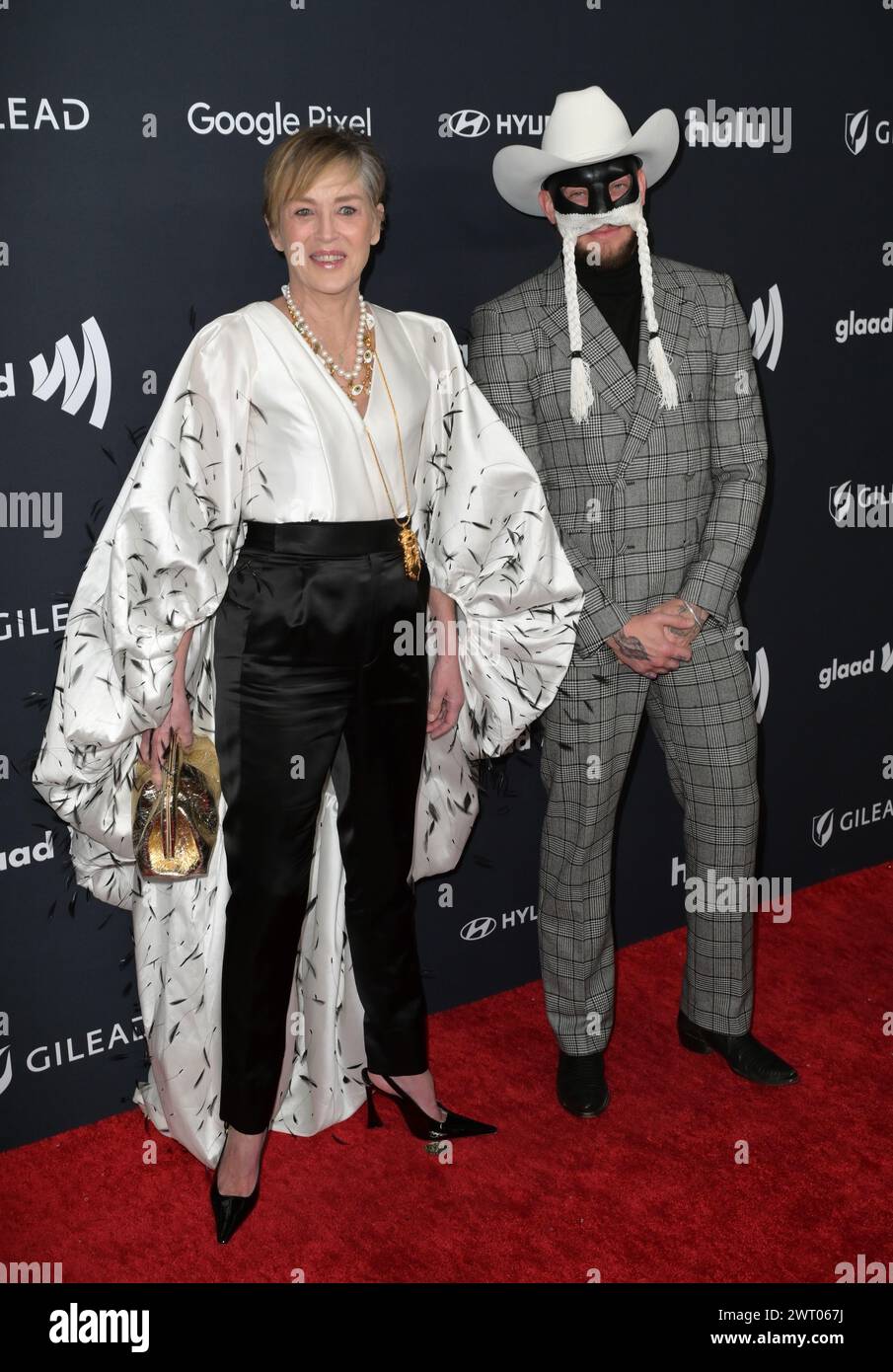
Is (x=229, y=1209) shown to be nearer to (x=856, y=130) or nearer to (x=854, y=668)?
(x=854, y=668)

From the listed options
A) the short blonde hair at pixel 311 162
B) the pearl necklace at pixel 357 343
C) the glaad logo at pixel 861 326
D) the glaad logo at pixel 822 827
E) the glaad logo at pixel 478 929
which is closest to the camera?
the short blonde hair at pixel 311 162

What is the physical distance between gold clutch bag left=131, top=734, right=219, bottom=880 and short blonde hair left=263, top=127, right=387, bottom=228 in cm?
99

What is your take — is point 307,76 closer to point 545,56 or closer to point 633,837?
point 545,56

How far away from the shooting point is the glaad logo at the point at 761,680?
375cm

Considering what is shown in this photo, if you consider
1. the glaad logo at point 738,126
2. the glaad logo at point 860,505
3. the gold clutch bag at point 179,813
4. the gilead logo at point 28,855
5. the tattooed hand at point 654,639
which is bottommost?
the gilead logo at point 28,855

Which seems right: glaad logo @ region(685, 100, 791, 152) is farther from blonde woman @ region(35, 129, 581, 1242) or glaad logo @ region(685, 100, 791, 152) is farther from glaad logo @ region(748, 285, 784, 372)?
blonde woman @ region(35, 129, 581, 1242)

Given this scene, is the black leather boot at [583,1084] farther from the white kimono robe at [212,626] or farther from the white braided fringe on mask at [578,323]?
the white braided fringe on mask at [578,323]

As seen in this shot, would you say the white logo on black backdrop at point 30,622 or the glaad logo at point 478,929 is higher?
the white logo on black backdrop at point 30,622

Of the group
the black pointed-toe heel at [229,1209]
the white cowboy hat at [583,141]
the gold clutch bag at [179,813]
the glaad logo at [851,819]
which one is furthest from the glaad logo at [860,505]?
the black pointed-toe heel at [229,1209]

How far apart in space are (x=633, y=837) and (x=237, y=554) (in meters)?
1.60

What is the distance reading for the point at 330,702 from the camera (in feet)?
8.11

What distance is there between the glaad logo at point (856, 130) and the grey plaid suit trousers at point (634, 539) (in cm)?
92

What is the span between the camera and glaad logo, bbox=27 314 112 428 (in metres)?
2.53
